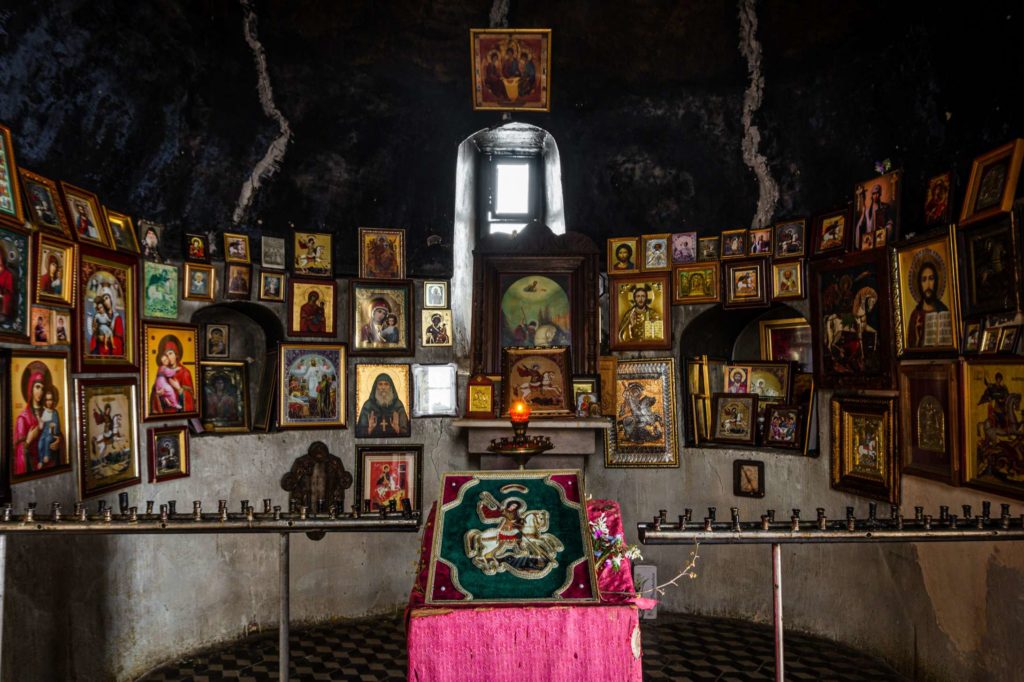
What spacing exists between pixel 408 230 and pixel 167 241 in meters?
2.10

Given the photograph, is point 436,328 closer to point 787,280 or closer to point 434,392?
point 434,392

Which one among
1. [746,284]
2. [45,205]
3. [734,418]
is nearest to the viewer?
[45,205]

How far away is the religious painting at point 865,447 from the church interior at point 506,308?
0.08 feet

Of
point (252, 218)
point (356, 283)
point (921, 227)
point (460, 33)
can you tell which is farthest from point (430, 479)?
point (921, 227)

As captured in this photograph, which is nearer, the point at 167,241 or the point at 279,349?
the point at 167,241

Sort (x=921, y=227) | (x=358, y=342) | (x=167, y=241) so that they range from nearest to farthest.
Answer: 1. (x=921, y=227)
2. (x=167, y=241)
3. (x=358, y=342)

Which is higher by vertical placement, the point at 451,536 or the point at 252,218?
the point at 252,218

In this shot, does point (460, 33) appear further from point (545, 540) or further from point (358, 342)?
point (545, 540)

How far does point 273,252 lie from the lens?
6754mm

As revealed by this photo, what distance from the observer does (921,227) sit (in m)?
5.27

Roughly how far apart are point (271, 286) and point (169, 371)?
1.17m

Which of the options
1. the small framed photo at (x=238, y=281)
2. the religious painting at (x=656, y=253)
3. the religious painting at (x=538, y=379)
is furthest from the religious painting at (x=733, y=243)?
the small framed photo at (x=238, y=281)

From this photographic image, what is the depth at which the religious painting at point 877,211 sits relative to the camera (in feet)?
18.0

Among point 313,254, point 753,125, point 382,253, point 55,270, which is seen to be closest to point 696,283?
point 753,125
